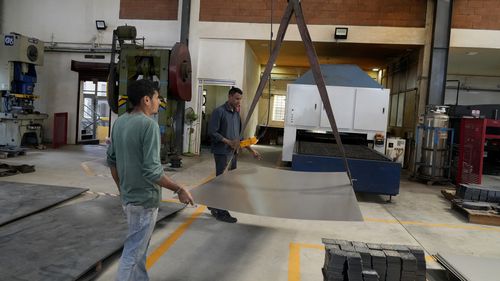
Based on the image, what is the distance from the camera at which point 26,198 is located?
14.3 ft

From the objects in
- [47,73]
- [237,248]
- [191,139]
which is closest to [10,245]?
[237,248]

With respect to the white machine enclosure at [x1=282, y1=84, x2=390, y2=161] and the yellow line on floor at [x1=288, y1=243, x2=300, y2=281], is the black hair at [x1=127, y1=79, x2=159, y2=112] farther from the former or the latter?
the white machine enclosure at [x1=282, y1=84, x2=390, y2=161]

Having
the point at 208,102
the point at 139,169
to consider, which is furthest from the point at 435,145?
the point at 208,102

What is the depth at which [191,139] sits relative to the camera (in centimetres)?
1015

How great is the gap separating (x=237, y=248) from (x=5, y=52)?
8.45 metres

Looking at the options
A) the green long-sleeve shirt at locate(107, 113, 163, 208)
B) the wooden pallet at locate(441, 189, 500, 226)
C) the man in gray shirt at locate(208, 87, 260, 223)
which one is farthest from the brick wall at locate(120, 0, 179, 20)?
the green long-sleeve shirt at locate(107, 113, 163, 208)

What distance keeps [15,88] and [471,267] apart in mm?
10037

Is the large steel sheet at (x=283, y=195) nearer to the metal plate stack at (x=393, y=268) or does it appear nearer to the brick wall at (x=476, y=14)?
the metal plate stack at (x=393, y=268)

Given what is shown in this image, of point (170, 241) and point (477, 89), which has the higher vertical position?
point (477, 89)

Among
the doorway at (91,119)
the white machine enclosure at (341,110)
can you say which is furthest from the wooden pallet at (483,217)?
the doorway at (91,119)

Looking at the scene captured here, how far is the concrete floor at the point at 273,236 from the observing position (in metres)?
3.00

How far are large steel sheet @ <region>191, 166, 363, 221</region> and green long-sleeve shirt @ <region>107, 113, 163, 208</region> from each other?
2.12ft

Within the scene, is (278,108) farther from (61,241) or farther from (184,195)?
(184,195)

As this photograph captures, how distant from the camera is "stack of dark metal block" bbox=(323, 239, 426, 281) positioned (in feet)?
7.83
